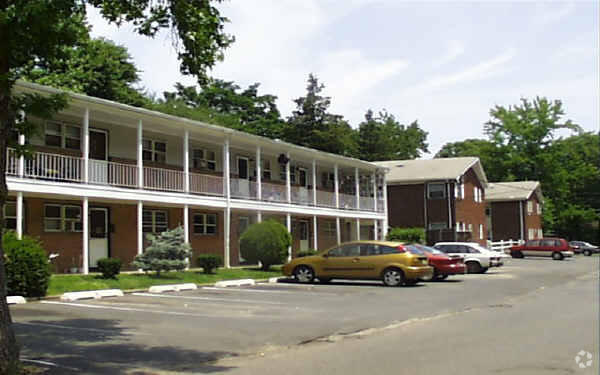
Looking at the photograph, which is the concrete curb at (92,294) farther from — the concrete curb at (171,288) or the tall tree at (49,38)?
the tall tree at (49,38)

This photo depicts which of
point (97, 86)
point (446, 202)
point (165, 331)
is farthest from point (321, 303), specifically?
point (446, 202)

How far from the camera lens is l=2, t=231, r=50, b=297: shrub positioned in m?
16.0

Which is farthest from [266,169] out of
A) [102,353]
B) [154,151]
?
[102,353]

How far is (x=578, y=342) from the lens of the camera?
33.7ft

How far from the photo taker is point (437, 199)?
1932 inches

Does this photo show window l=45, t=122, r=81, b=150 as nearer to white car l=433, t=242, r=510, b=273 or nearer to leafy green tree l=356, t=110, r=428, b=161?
white car l=433, t=242, r=510, b=273

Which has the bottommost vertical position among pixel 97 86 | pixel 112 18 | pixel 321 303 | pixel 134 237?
pixel 321 303

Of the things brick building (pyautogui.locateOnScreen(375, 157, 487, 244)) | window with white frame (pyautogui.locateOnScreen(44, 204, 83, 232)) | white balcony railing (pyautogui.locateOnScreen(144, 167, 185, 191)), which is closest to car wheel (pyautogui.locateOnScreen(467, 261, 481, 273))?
white balcony railing (pyautogui.locateOnScreen(144, 167, 185, 191))

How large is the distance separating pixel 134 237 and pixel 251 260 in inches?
183

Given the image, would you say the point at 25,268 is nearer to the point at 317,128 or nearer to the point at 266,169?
the point at 266,169

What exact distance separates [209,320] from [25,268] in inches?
230

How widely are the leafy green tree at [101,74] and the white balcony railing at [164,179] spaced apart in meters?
14.5

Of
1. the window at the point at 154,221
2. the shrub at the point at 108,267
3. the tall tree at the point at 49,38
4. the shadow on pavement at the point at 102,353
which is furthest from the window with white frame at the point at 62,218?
the tall tree at the point at 49,38

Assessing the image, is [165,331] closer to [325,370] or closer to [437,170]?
[325,370]
